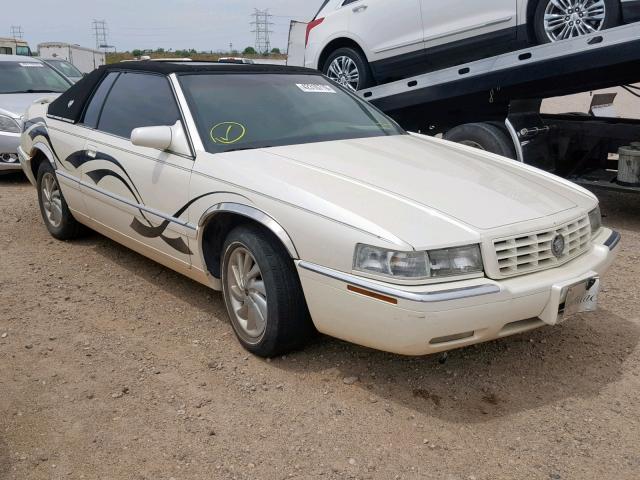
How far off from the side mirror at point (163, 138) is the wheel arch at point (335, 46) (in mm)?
4094

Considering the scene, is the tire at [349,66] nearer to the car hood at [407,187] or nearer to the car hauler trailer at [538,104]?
the car hauler trailer at [538,104]

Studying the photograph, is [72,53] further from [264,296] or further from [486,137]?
[264,296]

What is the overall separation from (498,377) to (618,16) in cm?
365

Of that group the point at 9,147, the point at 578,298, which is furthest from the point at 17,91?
the point at 578,298

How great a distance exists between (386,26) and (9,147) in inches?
193

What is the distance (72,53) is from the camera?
104 feet

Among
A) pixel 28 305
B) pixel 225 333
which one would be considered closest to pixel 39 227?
pixel 28 305

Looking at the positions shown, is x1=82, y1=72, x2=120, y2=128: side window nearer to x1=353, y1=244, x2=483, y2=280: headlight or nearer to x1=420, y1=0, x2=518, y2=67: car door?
Result: x1=353, y1=244, x2=483, y2=280: headlight

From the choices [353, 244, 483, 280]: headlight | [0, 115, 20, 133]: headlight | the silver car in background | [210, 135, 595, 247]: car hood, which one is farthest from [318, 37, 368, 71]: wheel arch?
[353, 244, 483, 280]: headlight

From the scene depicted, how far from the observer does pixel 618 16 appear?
5.55 meters

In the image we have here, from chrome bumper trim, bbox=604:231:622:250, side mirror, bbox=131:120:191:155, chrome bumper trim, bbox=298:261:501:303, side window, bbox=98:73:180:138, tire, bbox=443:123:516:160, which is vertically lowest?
chrome bumper trim, bbox=604:231:622:250

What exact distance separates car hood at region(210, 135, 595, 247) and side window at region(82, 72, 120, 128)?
5.56 ft

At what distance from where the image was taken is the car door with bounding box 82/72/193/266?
3.97 metres

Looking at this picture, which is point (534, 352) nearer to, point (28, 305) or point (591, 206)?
point (591, 206)
